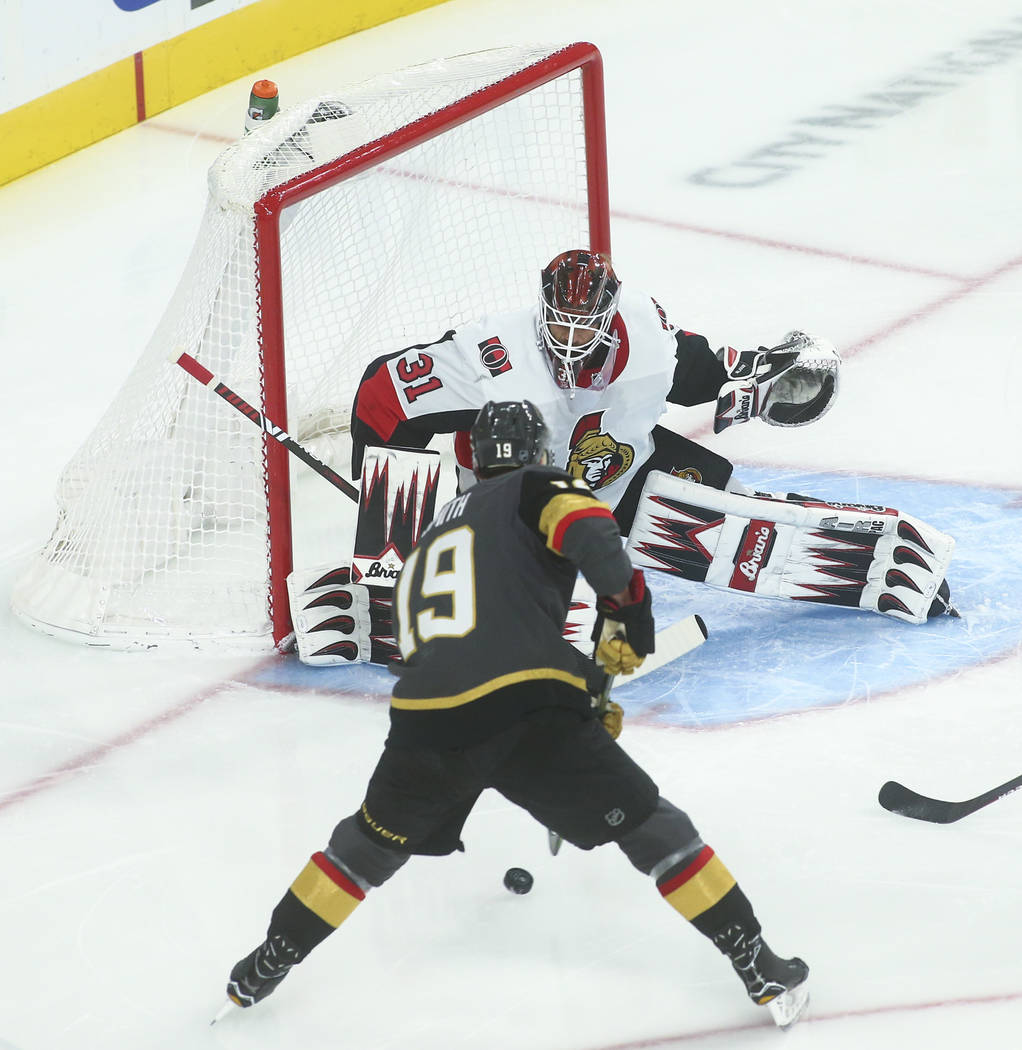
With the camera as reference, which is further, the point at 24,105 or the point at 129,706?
the point at 24,105

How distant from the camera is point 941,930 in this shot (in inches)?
106

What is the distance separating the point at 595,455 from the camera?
3443 millimetres

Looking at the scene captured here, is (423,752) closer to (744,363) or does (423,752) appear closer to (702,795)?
(702,795)

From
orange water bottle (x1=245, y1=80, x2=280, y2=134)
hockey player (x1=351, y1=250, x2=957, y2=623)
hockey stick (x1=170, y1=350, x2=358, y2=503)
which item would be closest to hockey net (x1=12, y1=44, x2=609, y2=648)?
hockey stick (x1=170, y1=350, x2=358, y2=503)

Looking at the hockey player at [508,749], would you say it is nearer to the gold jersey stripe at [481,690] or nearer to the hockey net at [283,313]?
the gold jersey stripe at [481,690]

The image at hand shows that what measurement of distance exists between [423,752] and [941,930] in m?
0.89

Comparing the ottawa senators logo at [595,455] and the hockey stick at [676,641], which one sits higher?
the ottawa senators logo at [595,455]

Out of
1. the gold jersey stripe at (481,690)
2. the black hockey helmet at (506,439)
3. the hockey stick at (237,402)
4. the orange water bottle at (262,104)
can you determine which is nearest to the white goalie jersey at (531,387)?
the hockey stick at (237,402)

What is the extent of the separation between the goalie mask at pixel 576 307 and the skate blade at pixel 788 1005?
4.11 feet

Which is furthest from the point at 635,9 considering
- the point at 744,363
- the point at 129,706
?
the point at 129,706

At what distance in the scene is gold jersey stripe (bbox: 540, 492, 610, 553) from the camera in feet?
7.60

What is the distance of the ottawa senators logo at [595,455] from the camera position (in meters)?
3.40

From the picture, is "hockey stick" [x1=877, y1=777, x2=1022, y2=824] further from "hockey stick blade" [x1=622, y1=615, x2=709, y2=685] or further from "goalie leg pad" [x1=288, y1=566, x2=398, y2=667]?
"goalie leg pad" [x1=288, y1=566, x2=398, y2=667]

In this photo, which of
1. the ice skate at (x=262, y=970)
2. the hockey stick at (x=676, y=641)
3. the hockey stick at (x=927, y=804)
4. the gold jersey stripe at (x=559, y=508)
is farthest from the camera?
the hockey stick at (x=676, y=641)
